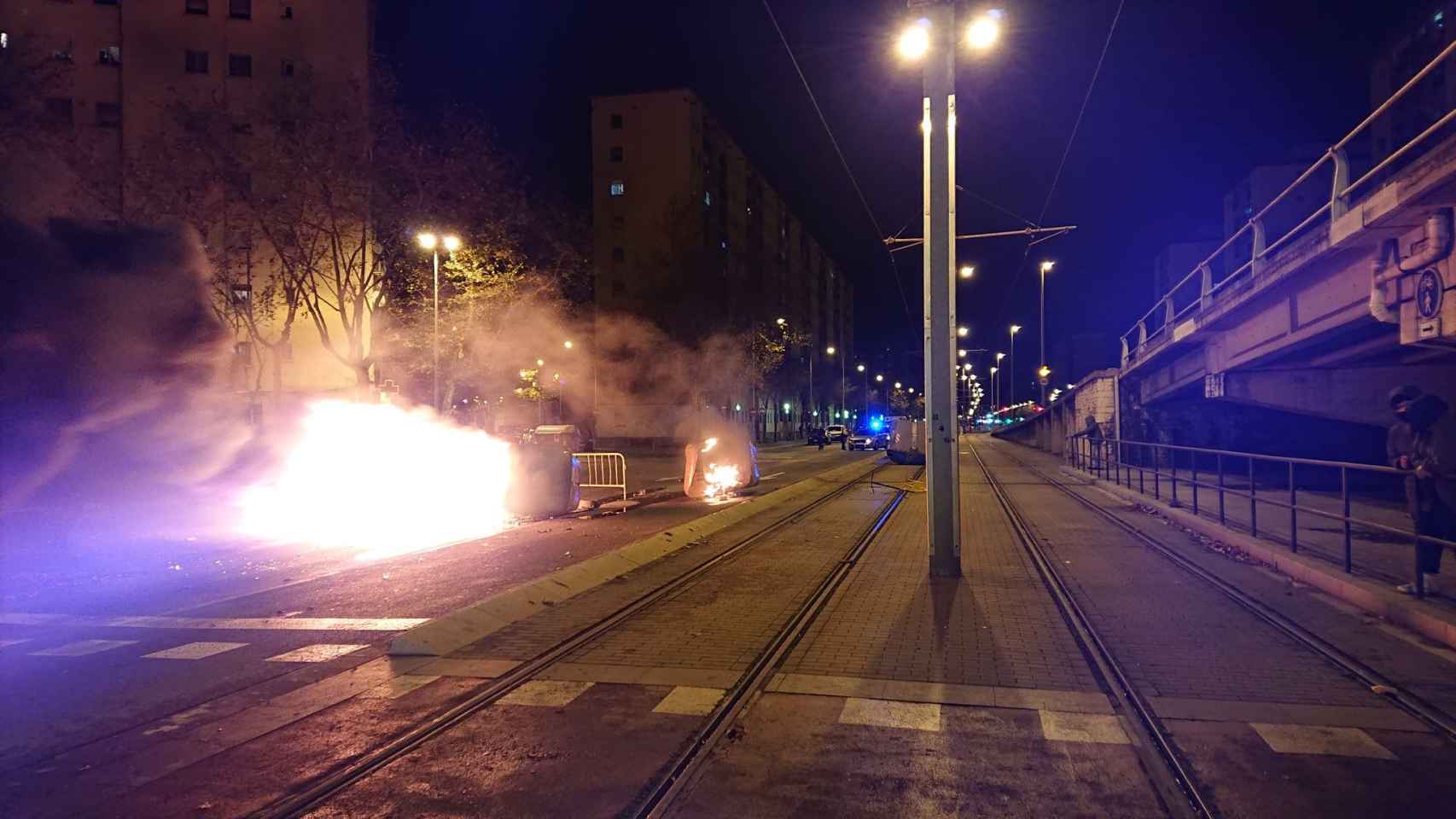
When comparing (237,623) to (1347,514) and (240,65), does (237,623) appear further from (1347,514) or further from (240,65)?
(240,65)

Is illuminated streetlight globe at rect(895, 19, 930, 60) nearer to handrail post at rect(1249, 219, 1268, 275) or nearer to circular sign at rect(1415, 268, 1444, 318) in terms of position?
circular sign at rect(1415, 268, 1444, 318)

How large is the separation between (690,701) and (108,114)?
3842 cm

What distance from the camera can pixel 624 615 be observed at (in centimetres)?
788

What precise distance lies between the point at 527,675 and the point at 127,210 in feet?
87.2

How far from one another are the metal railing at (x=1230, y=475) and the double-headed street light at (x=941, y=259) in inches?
141

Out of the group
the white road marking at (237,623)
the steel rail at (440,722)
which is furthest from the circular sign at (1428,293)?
the white road marking at (237,623)

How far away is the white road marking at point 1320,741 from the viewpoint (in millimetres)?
4520

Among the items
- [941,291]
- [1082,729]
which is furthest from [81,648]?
[941,291]

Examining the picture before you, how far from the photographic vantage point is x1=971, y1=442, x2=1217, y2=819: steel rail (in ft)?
13.0

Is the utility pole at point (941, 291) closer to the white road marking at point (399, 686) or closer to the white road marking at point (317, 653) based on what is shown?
the white road marking at point (399, 686)

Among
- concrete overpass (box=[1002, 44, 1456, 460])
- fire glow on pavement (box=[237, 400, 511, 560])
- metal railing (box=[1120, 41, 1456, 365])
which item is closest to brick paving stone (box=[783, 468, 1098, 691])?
concrete overpass (box=[1002, 44, 1456, 460])

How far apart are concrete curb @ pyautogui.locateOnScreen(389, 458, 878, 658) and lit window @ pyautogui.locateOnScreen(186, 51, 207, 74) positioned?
31.2 metres

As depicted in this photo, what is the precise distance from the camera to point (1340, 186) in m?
10.3

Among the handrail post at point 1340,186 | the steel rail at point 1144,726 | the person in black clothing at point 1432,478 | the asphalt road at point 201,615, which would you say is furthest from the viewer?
the handrail post at point 1340,186
